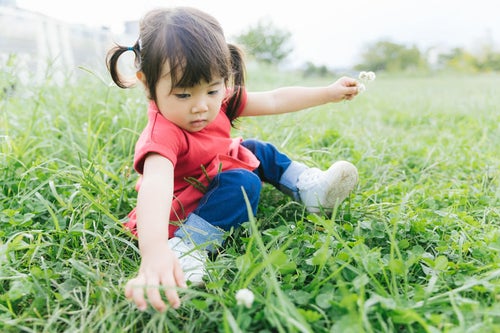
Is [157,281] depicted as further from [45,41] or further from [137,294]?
[45,41]

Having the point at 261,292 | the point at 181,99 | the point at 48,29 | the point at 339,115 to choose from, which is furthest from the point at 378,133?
the point at 48,29

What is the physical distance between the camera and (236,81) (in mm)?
1712

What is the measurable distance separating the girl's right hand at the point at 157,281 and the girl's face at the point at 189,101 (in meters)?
0.47

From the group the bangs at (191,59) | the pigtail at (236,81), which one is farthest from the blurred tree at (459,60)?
the bangs at (191,59)

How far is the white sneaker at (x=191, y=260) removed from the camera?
1.15 m

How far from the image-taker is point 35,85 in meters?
2.67

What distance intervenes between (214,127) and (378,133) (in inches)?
65.7

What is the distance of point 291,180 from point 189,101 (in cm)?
62

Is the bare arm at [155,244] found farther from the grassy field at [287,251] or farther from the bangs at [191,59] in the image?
the bangs at [191,59]

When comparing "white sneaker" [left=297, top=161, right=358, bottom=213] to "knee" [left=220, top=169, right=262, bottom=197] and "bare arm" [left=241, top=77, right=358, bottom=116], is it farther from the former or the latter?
"bare arm" [left=241, top=77, right=358, bottom=116]

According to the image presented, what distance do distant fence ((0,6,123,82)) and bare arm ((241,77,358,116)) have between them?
1.55 metres

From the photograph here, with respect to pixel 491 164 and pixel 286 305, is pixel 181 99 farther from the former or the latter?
pixel 491 164

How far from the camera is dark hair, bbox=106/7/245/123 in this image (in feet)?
4.20

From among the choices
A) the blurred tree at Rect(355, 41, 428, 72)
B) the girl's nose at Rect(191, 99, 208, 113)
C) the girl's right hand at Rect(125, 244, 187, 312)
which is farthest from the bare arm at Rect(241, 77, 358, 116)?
the blurred tree at Rect(355, 41, 428, 72)
